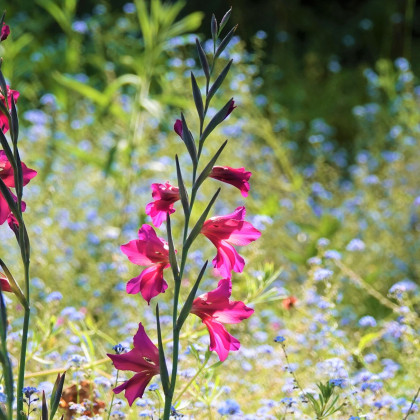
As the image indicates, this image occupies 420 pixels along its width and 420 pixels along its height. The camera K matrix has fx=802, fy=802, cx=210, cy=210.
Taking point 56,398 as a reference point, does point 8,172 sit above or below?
above

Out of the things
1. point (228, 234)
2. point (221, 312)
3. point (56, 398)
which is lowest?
point (56, 398)

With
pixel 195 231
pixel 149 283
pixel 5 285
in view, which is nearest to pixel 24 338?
pixel 5 285

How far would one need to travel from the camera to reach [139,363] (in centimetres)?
126

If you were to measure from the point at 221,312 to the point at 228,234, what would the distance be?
12 centimetres

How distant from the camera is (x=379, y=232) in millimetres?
3732

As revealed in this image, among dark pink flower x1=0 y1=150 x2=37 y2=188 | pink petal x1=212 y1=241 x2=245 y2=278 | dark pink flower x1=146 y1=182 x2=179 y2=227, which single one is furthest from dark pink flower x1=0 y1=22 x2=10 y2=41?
pink petal x1=212 y1=241 x2=245 y2=278

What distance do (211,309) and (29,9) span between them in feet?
20.7

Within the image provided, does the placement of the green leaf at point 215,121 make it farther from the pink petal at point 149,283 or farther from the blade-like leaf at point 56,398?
the blade-like leaf at point 56,398

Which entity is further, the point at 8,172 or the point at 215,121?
the point at 8,172

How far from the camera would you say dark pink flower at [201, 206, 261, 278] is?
4.14 ft

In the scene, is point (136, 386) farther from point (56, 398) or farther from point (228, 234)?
point (228, 234)

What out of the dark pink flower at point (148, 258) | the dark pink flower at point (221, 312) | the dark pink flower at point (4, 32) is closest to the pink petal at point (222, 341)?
the dark pink flower at point (221, 312)

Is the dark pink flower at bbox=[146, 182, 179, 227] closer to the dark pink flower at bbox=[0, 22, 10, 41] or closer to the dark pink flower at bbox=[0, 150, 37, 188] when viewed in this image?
the dark pink flower at bbox=[0, 150, 37, 188]

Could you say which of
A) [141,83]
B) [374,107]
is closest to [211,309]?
[141,83]
